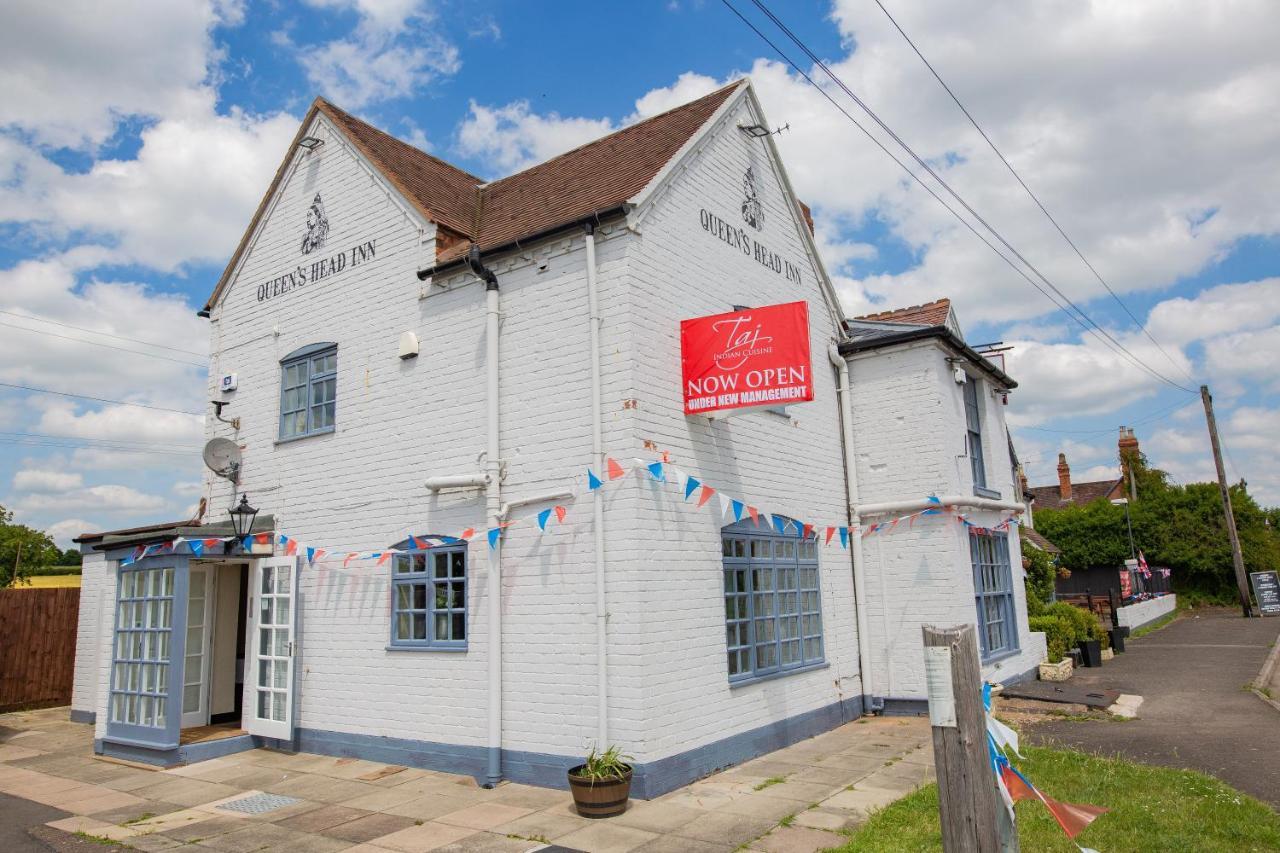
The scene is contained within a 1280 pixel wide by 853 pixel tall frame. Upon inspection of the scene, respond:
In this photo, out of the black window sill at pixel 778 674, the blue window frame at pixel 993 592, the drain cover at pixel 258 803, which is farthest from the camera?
the blue window frame at pixel 993 592

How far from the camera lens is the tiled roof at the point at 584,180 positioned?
10039 millimetres

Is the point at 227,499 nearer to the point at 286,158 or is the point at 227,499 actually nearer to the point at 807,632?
the point at 286,158

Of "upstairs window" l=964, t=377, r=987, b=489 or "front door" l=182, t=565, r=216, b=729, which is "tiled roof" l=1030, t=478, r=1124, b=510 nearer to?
"upstairs window" l=964, t=377, r=987, b=489

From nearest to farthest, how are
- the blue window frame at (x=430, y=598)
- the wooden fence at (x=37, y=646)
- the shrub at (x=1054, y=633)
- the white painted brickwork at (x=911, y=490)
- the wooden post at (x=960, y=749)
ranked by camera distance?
the wooden post at (x=960, y=749)
the blue window frame at (x=430, y=598)
the white painted brickwork at (x=911, y=490)
the wooden fence at (x=37, y=646)
the shrub at (x=1054, y=633)

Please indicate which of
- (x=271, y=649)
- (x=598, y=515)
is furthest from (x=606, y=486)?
(x=271, y=649)

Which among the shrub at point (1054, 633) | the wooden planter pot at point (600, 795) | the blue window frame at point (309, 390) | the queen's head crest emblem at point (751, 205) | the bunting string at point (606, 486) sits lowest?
the wooden planter pot at point (600, 795)

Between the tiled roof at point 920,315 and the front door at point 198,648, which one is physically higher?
the tiled roof at point 920,315

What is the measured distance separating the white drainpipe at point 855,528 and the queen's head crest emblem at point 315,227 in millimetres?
7860

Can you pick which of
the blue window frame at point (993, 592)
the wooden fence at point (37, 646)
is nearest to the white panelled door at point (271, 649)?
the wooden fence at point (37, 646)

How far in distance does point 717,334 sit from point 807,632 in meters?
4.51

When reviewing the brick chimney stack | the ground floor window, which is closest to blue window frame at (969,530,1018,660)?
the ground floor window

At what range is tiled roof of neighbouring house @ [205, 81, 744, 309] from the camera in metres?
10.3

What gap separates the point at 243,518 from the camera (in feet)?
36.5

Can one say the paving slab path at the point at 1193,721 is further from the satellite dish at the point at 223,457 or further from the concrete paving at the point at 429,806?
the satellite dish at the point at 223,457
